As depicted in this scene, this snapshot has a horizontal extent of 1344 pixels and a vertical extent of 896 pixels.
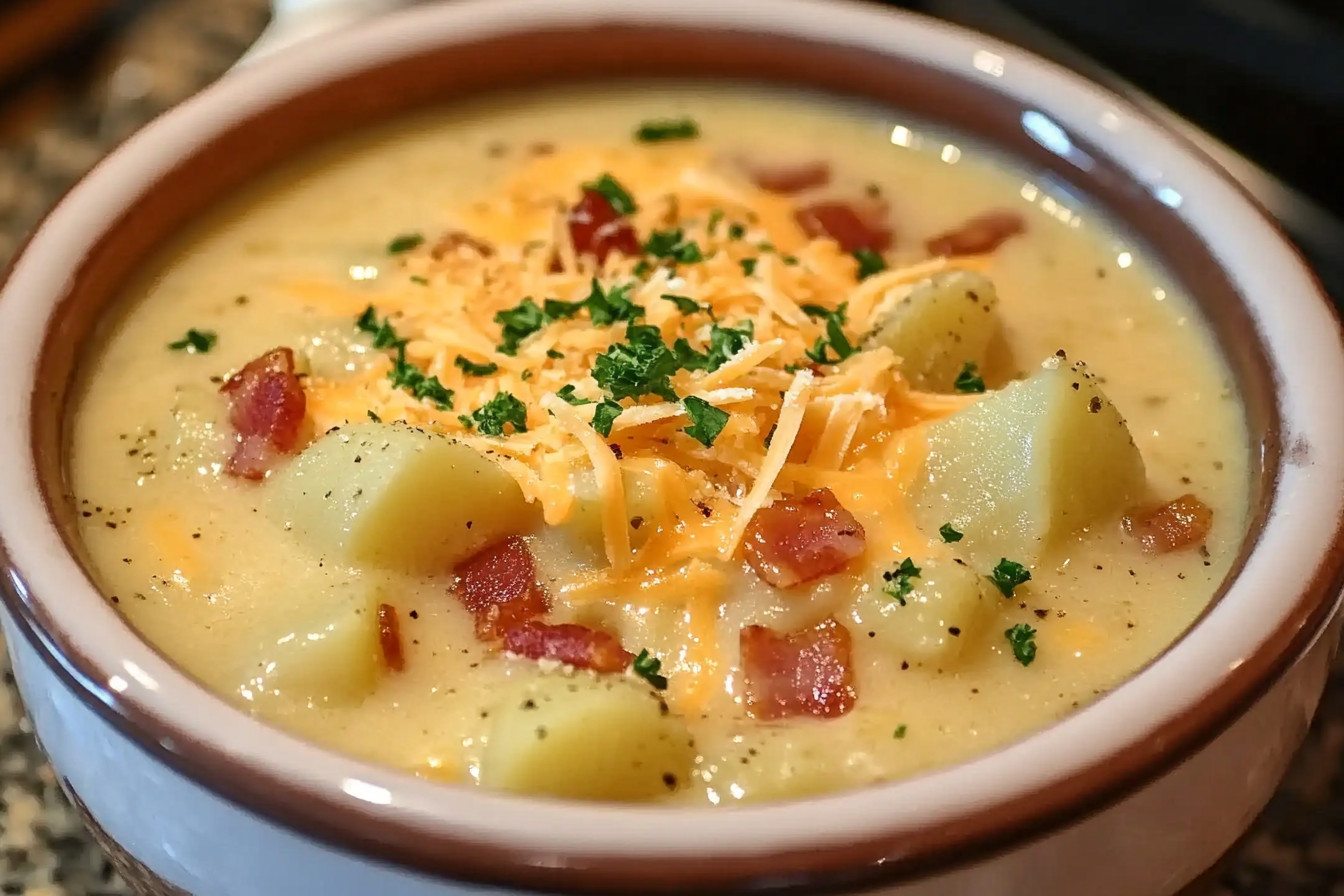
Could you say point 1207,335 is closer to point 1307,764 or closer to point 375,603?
point 1307,764

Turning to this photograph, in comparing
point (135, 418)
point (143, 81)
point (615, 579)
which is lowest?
point (143, 81)

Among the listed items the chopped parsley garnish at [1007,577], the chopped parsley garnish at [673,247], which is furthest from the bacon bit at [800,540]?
the chopped parsley garnish at [673,247]

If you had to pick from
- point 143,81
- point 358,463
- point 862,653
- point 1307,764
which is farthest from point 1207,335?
point 143,81

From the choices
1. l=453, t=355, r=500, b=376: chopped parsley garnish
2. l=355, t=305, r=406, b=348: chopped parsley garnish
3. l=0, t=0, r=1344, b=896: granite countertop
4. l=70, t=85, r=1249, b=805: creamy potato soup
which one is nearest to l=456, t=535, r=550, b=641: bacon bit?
l=70, t=85, r=1249, b=805: creamy potato soup

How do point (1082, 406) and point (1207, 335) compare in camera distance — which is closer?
point (1082, 406)

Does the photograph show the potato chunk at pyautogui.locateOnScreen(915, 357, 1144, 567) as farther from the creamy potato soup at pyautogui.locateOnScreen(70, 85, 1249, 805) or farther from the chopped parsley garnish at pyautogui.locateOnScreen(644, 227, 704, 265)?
the chopped parsley garnish at pyautogui.locateOnScreen(644, 227, 704, 265)
